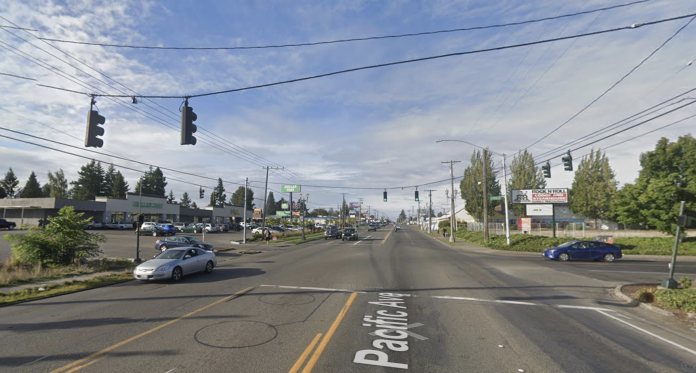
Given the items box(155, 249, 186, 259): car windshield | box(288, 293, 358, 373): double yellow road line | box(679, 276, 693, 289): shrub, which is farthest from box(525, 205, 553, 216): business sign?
box(288, 293, 358, 373): double yellow road line

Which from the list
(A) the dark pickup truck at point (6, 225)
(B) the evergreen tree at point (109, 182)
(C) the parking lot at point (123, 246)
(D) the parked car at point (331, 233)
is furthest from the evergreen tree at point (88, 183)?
(D) the parked car at point (331, 233)

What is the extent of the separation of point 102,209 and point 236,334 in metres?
66.6

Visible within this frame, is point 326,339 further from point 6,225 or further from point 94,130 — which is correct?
point 6,225

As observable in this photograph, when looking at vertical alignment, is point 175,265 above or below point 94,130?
below

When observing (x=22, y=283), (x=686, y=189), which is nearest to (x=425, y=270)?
(x=22, y=283)

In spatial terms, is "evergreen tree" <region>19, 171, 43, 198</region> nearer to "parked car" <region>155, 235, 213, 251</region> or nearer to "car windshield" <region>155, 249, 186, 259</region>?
"parked car" <region>155, 235, 213, 251</region>

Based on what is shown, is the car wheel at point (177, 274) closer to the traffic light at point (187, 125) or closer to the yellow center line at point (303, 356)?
the traffic light at point (187, 125)

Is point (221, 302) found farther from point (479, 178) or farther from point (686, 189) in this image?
point (479, 178)

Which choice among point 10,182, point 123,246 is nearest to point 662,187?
point 123,246

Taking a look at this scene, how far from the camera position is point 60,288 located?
474 inches

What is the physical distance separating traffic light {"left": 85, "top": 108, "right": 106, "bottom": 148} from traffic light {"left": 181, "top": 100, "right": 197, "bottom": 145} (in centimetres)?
245

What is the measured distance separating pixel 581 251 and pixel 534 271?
789cm

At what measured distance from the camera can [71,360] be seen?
5566 millimetres

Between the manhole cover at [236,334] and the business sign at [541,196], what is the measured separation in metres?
40.9
